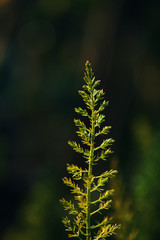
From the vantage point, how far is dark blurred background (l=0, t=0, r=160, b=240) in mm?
5352

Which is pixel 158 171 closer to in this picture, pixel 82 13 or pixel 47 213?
pixel 47 213

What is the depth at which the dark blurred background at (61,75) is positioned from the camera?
5352 mm

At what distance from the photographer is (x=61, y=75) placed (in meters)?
6.77

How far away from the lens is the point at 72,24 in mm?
6973

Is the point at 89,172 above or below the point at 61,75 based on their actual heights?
below

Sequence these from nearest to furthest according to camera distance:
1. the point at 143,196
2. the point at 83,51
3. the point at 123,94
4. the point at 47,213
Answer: the point at 143,196
the point at 47,213
the point at 123,94
the point at 83,51

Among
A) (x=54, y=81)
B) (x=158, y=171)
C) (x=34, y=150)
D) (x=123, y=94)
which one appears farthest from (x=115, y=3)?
(x=158, y=171)

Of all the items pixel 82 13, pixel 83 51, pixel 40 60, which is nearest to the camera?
pixel 83 51

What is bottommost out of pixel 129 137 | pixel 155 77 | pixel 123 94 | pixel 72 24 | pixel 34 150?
pixel 34 150

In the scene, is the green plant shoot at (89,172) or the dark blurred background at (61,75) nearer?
the green plant shoot at (89,172)

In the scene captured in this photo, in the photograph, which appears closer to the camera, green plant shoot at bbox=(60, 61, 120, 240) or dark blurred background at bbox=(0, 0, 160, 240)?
green plant shoot at bbox=(60, 61, 120, 240)

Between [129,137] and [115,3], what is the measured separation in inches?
82.7

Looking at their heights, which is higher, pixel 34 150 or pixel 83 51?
pixel 83 51

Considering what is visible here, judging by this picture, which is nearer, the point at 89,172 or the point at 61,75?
the point at 89,172
